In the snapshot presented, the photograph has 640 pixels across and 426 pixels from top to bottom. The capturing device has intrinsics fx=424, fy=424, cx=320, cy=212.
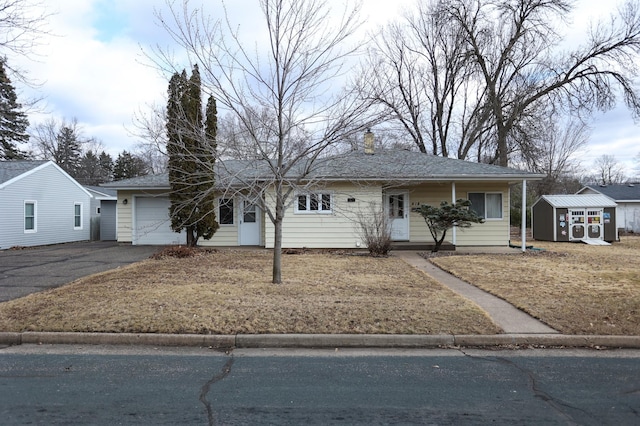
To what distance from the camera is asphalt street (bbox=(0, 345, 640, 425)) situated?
362cm

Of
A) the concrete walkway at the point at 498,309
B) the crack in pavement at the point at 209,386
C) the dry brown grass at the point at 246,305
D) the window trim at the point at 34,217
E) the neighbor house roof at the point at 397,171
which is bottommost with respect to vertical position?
the crack in pavement at the point at 209,386

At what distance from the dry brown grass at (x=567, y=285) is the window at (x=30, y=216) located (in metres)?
17.9

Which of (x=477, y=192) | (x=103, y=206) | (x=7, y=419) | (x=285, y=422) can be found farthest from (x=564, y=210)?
(x=103, y=206)

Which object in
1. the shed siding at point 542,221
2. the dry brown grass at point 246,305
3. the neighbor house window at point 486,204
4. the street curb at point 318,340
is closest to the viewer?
the street curb at point 318,340

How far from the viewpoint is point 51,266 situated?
12.1m

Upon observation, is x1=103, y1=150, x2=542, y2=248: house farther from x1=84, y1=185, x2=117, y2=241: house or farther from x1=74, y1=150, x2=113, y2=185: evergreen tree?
x1=74, y1=150, x2=113, y2=185: evergreen tree

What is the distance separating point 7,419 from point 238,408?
1.88 meters

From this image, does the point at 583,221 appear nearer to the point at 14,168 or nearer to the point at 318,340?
the point at 318,340

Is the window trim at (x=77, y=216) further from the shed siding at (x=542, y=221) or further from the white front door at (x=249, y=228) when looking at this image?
the shed siding at (x=542, y=221)

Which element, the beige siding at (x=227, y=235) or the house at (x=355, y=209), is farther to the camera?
the beige siding at (x=227, y=235)

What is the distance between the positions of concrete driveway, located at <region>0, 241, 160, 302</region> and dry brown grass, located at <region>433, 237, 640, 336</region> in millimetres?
9445

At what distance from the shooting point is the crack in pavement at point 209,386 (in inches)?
142

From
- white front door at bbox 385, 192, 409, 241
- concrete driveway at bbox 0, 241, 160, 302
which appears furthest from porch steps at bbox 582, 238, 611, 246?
concrete driveway at bbox 0, 241, 160, 302

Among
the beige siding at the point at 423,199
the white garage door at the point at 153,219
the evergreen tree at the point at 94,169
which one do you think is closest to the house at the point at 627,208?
the beige siding at the point at 423,199
